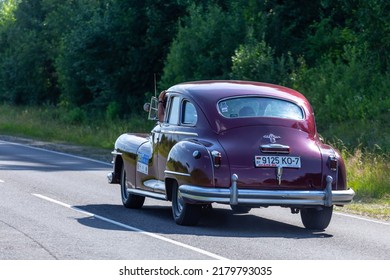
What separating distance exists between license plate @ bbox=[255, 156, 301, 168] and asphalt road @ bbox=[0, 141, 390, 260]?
86 cm

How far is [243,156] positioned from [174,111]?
2.17m

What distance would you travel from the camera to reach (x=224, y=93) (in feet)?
47.0

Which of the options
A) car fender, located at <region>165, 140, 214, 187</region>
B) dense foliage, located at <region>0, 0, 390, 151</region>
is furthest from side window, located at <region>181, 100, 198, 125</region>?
dense foliage, located at <region>0, 0, 390, 151</region>

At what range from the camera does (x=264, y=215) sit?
1566 cm

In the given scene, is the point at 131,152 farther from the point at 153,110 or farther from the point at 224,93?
the point at 224,93

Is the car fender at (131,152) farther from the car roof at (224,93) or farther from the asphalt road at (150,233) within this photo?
the car roof at (224,93)

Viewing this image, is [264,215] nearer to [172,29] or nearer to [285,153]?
[285,153]

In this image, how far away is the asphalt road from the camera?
11.2m

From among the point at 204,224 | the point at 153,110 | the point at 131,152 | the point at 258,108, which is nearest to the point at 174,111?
the point at 153,110

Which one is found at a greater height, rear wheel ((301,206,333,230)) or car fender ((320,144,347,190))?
car fender ((320,144,347,190))

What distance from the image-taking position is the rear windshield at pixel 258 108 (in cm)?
1401

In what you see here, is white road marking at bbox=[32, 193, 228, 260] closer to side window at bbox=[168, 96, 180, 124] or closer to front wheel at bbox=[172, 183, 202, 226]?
front wheel at bbox=[172, 183, 202, 226]

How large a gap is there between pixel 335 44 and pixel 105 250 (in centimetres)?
2456

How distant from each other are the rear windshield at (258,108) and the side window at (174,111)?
97 centimetres
